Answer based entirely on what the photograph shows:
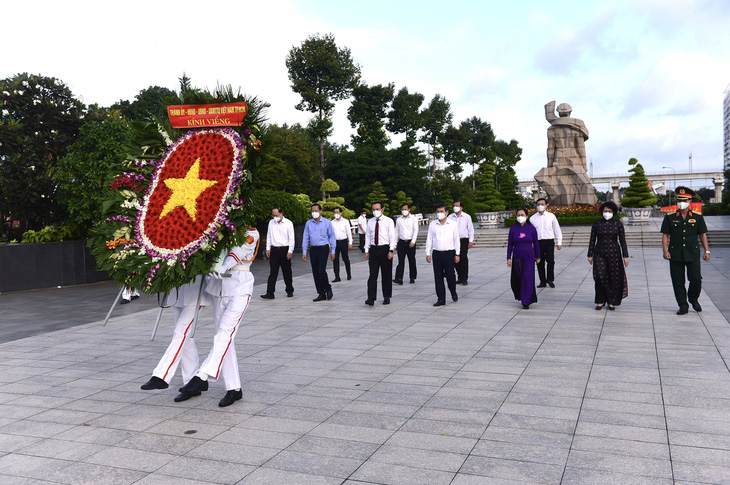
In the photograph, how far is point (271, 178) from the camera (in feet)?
120

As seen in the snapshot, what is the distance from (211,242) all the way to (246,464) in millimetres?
1651

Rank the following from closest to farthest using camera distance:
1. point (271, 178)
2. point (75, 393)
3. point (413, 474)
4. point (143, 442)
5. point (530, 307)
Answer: point (413, 474) → point (143, 442) → point (75, 393) → point (530, 307) → point (271, 178)

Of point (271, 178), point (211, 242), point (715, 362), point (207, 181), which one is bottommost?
point (715, 362)

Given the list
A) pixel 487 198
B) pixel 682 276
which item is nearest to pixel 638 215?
pixel 487 198

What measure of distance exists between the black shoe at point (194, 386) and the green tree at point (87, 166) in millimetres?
11005

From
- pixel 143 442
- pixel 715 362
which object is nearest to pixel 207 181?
pixel 143 442

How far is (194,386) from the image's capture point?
17.1 feet

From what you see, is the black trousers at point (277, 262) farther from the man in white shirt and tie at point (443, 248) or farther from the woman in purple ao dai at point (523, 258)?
the woman in purple ao dai at point (523, 258)

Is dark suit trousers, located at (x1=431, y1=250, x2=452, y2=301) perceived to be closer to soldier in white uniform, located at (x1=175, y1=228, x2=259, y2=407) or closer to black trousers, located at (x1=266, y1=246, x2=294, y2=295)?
black trousers, located at (x1=266, y1=246, x2=294, y2=295)

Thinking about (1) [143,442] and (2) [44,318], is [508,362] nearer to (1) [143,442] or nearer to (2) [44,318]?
(1) [143,442]

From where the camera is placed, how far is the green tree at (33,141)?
1554 cm

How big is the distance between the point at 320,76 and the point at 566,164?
17.8m

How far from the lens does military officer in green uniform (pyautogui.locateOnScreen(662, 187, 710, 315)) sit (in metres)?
8.74

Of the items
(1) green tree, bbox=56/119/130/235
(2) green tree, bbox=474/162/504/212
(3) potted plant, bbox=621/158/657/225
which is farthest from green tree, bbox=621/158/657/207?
(1) green tree, bbox=56/119/130/235
